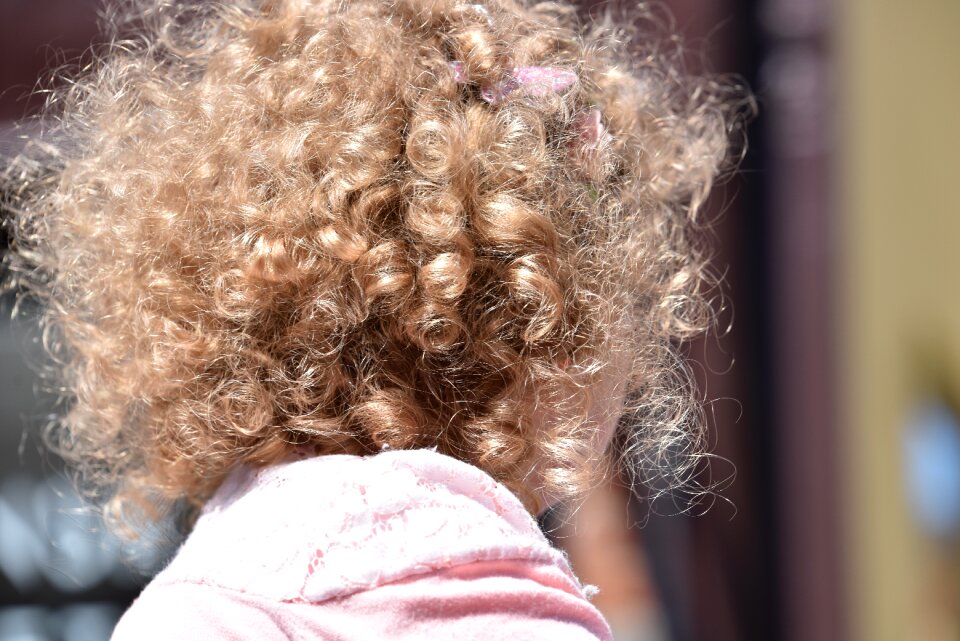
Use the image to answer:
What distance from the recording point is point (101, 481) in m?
1.37

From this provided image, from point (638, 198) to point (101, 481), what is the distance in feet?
2.88

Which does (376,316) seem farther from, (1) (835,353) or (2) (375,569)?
(1) (835,353)

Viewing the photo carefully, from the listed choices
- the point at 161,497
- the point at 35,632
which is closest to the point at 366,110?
the point at 161,497

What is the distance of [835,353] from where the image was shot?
8.68 ft

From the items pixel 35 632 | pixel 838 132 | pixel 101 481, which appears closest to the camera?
pixel 101 481

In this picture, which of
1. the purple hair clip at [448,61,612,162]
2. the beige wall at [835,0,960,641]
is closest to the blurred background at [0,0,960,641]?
the beige wall at [835,0,960,641]

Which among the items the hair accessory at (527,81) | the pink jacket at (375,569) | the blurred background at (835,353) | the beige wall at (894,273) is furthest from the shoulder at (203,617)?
the beige wall at (894,273)

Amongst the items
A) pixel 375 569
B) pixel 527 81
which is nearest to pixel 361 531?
pixel 375 569

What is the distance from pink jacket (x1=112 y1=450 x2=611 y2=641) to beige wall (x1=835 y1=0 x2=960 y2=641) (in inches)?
83.2

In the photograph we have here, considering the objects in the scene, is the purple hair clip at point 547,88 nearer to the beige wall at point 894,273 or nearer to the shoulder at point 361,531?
the shoulder at point 361,531

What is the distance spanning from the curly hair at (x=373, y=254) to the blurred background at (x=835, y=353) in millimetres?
1655

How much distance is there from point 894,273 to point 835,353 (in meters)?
0.30

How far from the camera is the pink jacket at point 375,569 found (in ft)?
2.41

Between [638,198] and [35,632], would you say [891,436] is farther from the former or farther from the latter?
[35,632]
